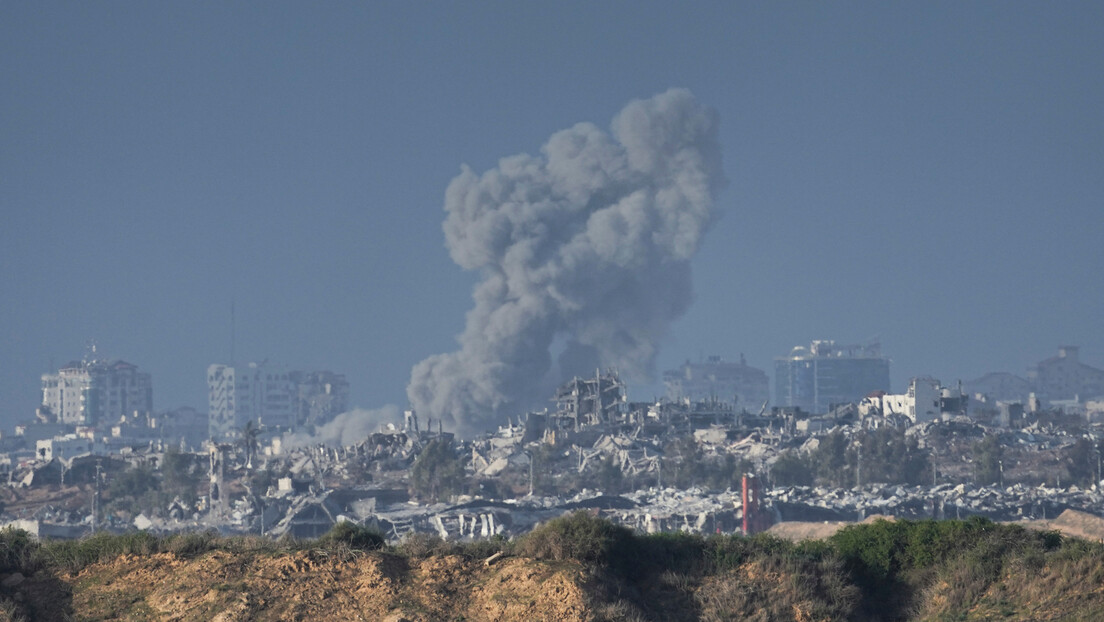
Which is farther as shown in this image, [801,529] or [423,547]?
[801,529]

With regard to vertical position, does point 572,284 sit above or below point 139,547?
above

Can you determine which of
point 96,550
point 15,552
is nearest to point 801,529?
point 96,550

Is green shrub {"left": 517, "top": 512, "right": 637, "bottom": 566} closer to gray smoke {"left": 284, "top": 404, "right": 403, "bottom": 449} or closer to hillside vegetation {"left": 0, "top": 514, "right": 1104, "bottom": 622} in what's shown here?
hillside vegetation {"left": 0, "top": 514, "right": 1104, "bottom": 622}

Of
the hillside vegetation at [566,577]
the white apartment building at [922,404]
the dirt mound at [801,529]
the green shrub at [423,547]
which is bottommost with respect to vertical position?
the hillside vegetation at [566,577]

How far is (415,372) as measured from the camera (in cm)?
17900

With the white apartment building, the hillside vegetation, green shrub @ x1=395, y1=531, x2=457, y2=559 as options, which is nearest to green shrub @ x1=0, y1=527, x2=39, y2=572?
the hillside vegetation

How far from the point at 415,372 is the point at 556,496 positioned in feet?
193

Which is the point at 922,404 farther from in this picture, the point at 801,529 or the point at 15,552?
the point at 15,552

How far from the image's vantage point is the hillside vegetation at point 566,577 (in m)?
26.5

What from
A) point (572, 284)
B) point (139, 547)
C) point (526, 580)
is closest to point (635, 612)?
point (526, 580)

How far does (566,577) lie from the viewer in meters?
26.8

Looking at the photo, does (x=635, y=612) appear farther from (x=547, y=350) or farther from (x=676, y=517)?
(x=547, y=350)

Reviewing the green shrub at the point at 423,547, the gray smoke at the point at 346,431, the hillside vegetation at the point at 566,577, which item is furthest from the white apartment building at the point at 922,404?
the green shrub at the point at 423,547

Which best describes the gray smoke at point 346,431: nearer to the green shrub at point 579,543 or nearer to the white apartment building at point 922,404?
the white apartment building at point 922,404
